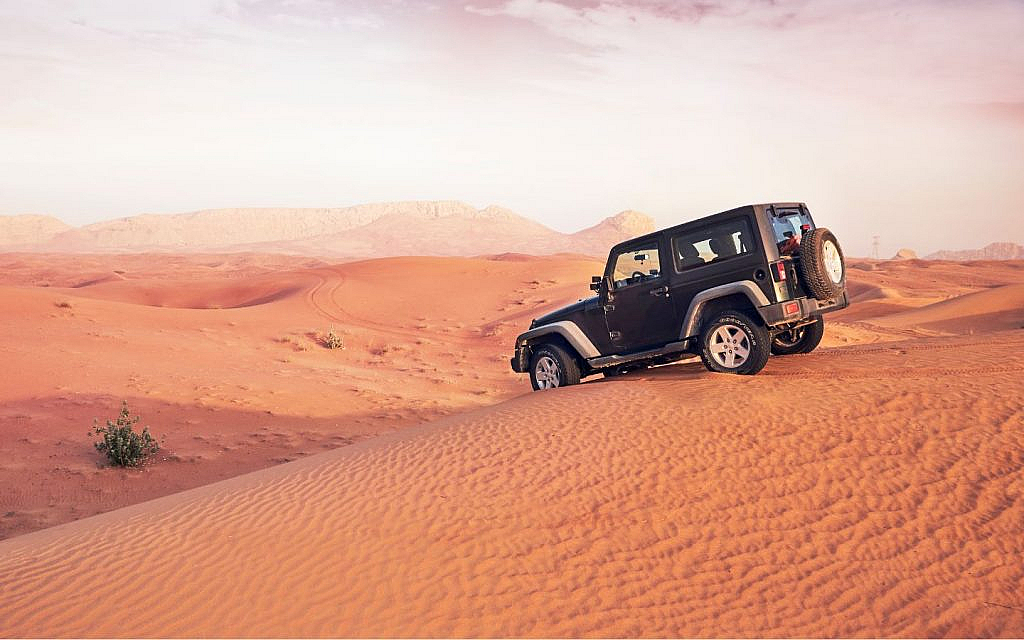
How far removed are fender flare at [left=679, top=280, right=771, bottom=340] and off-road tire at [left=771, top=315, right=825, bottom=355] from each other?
1.90m

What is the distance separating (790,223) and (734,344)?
1.85m

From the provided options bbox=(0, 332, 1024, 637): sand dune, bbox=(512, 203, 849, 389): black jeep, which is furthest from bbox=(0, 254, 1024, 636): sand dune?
bbox=(512, 203, 849, 389): black jeep

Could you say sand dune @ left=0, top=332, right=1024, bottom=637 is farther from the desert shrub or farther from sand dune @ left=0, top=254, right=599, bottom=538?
the desert shrub

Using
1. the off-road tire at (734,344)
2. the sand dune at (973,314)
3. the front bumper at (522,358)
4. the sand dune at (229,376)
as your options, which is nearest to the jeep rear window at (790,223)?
the off-road tire at (734,344)

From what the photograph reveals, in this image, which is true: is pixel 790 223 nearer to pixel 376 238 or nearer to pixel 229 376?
pixel 229 376

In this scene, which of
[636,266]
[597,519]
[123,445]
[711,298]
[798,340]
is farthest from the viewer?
[123,445]

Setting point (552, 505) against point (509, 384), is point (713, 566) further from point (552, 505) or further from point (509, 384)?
point (509, 384)

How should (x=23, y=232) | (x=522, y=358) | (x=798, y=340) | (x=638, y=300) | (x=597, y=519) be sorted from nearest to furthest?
(x=597, y=519) → (x=638, y=300) → (x=798, y=340) → (x=522, y=358) → (x=23, y=232)

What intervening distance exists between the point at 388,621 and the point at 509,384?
14.6 meters

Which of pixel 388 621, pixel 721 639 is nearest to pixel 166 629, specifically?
pixel 388 621

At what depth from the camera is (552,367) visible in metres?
10.5

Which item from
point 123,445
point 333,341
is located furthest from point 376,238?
point 123,445

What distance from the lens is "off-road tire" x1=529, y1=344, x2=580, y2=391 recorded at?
10266mm

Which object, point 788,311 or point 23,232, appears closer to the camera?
point 788,311
